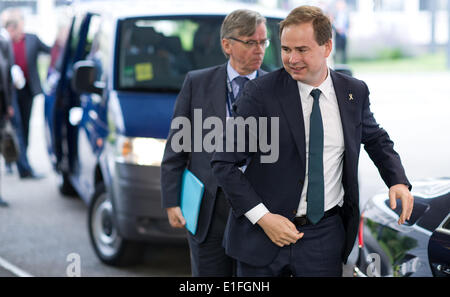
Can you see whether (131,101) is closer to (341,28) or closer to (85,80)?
(85,80)

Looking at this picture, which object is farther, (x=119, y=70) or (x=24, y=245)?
(x=24, y=245)

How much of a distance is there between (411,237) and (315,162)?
2.16 feet

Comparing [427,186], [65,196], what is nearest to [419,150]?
[65,196]

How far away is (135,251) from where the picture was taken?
6.26 m

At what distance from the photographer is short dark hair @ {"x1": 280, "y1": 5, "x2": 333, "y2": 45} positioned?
3119mm

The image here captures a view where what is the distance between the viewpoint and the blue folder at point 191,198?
3.96m

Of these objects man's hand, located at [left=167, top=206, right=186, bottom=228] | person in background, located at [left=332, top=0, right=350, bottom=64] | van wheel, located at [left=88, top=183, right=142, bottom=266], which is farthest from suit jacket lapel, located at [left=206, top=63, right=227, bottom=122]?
person in background, located at [left=332, top=0, right=350, bottom=64]

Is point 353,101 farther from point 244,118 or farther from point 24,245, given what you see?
point 24,245

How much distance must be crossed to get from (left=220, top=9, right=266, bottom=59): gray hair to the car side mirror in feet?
9.18

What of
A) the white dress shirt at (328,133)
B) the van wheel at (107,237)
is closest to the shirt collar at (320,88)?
the white dress shirt at (328,133)

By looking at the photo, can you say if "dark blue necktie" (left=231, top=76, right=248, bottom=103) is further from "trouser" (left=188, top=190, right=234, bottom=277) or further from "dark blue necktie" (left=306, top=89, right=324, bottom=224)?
"dark blue necktie" (left=306, top=89, right=324, bottom=224)

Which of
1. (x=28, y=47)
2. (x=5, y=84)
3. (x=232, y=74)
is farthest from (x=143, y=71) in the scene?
(x=28, y=47)

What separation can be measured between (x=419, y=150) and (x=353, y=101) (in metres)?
8.81

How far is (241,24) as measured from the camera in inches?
152
